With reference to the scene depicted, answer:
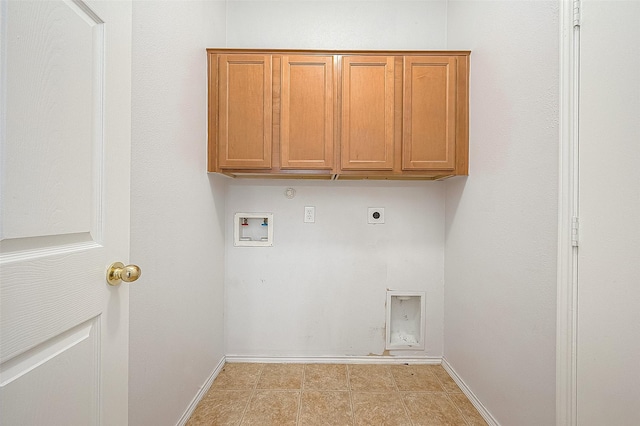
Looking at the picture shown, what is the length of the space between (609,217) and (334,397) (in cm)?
162

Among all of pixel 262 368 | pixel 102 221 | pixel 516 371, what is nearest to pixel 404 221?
pixel 516 371

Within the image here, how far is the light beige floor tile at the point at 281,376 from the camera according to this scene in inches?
72.2

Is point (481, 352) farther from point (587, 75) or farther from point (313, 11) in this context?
point (313, 11)

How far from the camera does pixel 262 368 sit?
2.04 m

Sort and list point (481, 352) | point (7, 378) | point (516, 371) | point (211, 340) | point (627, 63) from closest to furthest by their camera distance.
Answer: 1. point (7, 378)
2. point (627, 63)
3. point (516, 371)
4. point (481, 352)
5. point (211, 340)

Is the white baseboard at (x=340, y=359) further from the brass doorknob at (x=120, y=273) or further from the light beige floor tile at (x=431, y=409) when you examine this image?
the brass doorknob at (x=120, y=273)

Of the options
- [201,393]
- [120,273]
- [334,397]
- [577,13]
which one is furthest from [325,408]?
[577,13]

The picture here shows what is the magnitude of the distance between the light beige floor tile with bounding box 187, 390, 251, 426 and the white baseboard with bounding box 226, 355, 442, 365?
0.34 metres

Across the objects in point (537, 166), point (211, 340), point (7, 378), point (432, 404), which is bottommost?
point (432, 404)

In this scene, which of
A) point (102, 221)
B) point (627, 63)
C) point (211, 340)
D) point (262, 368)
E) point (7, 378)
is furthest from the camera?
point (262, 368)

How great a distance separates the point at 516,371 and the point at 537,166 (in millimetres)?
950

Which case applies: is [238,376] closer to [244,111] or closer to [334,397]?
[334,397]

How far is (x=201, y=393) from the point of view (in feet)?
5.55

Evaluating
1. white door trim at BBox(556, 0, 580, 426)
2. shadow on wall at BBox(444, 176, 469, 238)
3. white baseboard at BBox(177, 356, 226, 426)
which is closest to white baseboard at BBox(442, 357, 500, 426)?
white door trim at BBox(556, 0, 580, 426)
